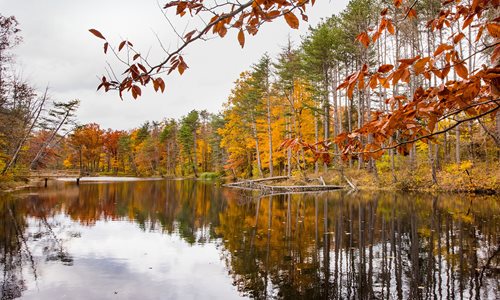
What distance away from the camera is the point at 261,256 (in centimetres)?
780

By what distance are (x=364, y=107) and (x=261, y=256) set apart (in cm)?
3070

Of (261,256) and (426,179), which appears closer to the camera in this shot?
(261,256)

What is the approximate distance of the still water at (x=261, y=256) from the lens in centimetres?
577

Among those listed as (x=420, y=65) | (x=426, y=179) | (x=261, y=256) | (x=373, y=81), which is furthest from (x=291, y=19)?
(x=426, y=179)

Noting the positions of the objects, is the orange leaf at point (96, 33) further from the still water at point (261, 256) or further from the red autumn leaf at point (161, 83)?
the still water at point (261, 256)

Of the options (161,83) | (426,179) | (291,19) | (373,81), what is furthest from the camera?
(426,179)

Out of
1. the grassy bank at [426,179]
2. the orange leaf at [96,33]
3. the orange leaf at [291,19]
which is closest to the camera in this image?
the orange leaf at [96,33]

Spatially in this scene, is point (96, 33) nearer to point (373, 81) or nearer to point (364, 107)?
point (373, 81)

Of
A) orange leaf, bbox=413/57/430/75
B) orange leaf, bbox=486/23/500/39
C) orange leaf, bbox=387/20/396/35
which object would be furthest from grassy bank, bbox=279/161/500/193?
orange leaf, bbox=413/57/430/75

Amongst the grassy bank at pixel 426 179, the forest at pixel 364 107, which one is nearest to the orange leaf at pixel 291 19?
the forest at pixel 364 107

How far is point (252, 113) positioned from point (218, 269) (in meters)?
30.4

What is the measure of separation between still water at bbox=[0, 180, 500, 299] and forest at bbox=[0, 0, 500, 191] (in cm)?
232

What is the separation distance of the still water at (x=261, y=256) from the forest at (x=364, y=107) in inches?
91.2

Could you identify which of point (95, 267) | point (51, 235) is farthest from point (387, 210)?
point (51, 235)
